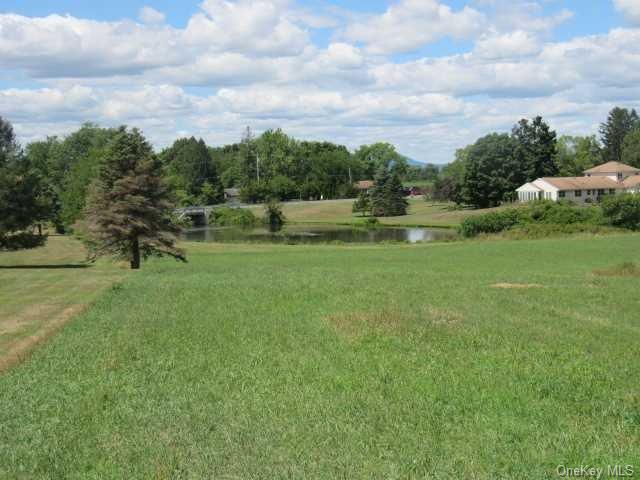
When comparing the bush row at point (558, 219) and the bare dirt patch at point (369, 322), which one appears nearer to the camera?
the bare dirt patch at point (369, 322)

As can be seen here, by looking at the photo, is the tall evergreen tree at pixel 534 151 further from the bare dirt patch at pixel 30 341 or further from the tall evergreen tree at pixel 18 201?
the bare dirt patch at pixel 30 341

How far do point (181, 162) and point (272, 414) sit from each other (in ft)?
552

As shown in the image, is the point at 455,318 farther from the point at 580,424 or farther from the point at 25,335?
the point at 25,335

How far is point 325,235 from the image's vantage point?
10000 centimetres

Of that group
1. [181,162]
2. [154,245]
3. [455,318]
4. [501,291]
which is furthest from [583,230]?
[181,162]

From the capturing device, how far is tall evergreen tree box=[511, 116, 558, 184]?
12544cm

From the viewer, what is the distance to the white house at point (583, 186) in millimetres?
116562

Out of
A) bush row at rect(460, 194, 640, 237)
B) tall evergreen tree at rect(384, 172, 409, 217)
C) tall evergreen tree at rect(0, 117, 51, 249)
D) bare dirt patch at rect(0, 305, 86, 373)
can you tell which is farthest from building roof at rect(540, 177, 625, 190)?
bare dirt patch at rect(0, 305, 86, 373)

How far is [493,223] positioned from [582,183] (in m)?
48.8

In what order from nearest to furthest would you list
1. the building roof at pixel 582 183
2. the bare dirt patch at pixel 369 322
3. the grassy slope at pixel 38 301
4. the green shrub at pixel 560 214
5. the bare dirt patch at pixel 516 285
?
the bare dirt patch at pixel 369 322 → the grassy slope at pixel 38 301 → the bare dirt patch at pixel 516 285 → the green shrub at pixel 560 214 → the building roof at pixel 582 183

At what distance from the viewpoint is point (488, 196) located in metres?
124

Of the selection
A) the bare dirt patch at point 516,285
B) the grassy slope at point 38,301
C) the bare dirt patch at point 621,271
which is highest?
the grassy slope at point 38,301

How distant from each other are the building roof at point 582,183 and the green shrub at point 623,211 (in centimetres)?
3907

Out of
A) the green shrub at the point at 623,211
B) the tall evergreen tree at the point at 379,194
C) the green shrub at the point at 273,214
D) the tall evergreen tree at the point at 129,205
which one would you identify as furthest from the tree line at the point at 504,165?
the tall evergreen tree at the point at 129,205
